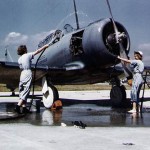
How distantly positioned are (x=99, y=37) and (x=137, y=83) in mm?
2121

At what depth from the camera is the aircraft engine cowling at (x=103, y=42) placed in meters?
10.1

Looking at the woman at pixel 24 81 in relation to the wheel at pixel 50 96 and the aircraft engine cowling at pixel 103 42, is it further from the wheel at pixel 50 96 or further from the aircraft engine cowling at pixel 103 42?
the aircraft engine cowling at pixel 103 42

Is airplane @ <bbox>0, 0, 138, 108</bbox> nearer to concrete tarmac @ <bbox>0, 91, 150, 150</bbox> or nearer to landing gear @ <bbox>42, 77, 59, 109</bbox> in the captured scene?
landing gear @ <bbox>42, 77, 59, 109</bbox>

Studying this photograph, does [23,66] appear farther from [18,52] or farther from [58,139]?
[58,139]

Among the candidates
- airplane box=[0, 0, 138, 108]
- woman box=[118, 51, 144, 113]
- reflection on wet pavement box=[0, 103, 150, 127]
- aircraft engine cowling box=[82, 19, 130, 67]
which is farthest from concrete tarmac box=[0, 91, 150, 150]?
aircraft engine cowling box=[82, 19, 130, 67]

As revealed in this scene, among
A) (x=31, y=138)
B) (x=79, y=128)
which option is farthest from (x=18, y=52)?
(x=31, y=138)

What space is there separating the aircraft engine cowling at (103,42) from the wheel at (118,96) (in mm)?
1452

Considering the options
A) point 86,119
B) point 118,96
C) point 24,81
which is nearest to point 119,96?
point 118,96

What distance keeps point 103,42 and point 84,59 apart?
0.99m

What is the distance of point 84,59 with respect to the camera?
1080cm

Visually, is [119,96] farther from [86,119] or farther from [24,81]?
[86,119]

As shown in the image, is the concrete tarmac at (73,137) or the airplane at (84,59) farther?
the airplane at (84,59)

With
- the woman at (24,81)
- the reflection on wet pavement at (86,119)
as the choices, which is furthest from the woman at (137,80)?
the woman at (24,81)

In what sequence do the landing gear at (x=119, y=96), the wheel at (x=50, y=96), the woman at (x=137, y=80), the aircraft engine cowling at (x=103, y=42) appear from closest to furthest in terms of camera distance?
the woman at (x=137, y=80) < the aircraft engine cowling at (x=103, y=42) < the wheel at (x=50, y=96) < the landing gear at (x=119, y=96)
